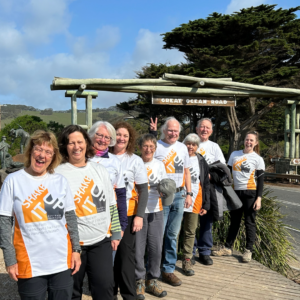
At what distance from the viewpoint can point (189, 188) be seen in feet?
13.6

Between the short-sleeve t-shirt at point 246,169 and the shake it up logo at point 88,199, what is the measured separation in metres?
2.72

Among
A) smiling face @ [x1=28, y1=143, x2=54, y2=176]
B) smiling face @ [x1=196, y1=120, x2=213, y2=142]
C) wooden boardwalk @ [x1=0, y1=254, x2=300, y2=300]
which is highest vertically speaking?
smiling face @ [x1=196, y1=120, x2=213, y2=142]

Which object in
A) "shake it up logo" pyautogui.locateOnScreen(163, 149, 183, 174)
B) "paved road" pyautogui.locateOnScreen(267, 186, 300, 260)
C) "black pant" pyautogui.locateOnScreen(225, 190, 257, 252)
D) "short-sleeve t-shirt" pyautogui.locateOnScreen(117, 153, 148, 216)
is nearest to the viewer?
"short-sleeve t-shirt" pyautogui.locateOnScreen(117, 153, 148, 216)

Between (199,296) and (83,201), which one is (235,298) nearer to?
(199,296)

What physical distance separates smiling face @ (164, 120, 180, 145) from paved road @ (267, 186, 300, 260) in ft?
11.9

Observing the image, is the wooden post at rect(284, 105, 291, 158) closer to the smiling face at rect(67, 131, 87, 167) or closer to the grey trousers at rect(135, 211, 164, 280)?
the grey trousers at rect(135, 211, 164, 280)

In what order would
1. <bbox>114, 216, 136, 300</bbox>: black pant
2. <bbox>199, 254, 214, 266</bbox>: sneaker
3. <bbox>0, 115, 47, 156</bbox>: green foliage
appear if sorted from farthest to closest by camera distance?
<bbox>0, 115, 47, 156</bbox>: green foliage, <bbox>199, 254, 214, 266</bbox>: sneaker, <bbox>114, 216, 136, 300</bbox>: black pant

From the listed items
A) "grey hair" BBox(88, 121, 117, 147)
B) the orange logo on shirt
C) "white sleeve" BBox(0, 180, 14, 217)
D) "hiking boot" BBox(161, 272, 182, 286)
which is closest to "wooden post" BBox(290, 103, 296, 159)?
the orange logo on shirt

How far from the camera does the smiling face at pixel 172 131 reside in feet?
13.0

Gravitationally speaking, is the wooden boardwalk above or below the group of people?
below

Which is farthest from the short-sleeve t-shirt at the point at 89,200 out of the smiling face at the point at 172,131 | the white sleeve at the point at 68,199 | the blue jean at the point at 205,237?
the blue jean at the point at 205,237

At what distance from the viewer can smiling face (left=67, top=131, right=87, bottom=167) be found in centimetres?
257

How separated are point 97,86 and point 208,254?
11.2 ft

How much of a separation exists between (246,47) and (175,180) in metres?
16.6
